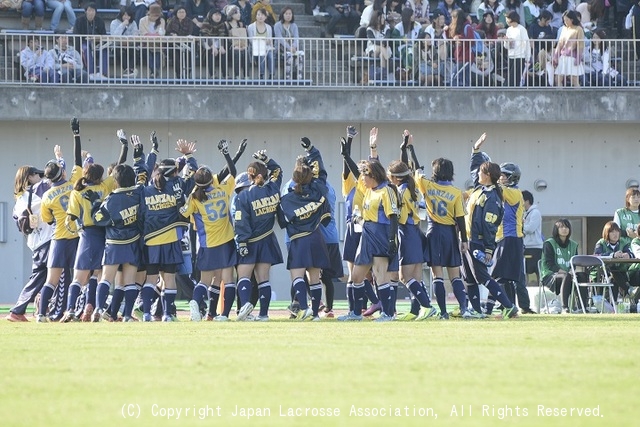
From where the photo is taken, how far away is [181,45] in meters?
26.2

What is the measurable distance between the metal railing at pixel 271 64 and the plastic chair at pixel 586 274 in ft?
25.1

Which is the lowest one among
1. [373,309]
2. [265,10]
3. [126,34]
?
[373,309]

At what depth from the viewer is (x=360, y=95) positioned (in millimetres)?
26422

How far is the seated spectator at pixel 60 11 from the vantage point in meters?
27.3

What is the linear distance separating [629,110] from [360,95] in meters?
5.64

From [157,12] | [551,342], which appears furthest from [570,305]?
[157,12]

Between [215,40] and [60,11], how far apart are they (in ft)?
11.9

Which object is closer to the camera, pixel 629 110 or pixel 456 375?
pixel 456 375

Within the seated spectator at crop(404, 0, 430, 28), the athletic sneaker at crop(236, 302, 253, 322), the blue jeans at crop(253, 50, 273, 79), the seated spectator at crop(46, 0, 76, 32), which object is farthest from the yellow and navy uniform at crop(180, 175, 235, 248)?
the seated spectator at crop(404, 0, 430, 28)

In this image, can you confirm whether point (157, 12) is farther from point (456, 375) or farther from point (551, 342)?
point (456, 375)

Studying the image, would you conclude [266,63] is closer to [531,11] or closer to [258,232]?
[531,11]

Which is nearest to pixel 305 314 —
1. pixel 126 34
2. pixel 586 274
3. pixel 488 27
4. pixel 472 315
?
pixel 472 315

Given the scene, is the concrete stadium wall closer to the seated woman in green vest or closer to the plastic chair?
the seated woman in green vest

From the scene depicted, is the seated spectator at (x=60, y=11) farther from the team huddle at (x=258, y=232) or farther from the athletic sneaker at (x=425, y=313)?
the athletic sneaker at (x=425, y=313)
